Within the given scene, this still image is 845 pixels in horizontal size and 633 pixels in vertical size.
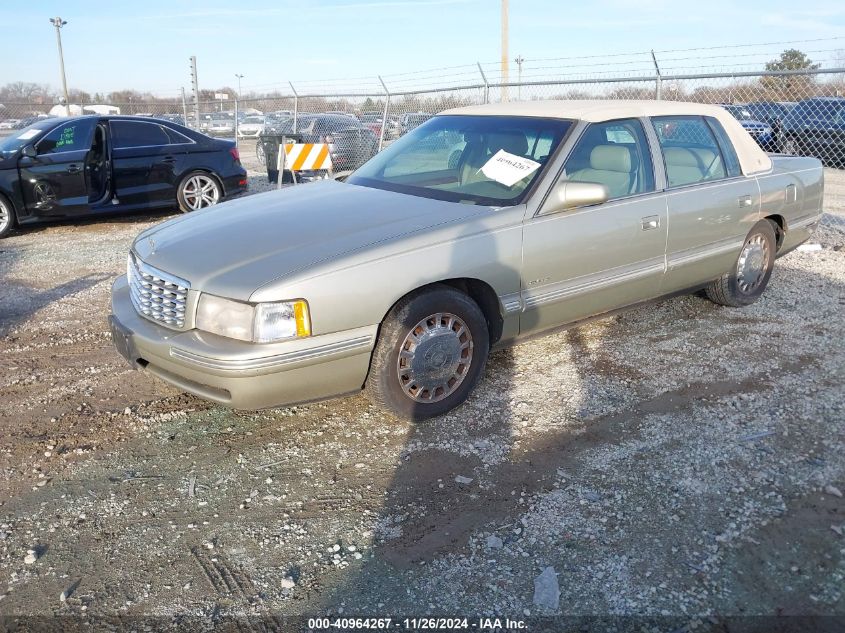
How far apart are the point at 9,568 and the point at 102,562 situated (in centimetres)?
34

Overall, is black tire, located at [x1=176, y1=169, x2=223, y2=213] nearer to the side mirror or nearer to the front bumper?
the front bumper

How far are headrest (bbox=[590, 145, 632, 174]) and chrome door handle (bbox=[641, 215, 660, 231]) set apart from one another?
32 cm

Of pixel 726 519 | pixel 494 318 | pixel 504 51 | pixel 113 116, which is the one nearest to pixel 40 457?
pixel 494 318

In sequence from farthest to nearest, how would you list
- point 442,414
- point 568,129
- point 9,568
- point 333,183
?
point 333,183 < point 568,129 < point 442,414 < point 9,568

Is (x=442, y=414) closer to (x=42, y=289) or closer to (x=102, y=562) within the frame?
(x=102, y=562)

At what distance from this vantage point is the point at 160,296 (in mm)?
3475

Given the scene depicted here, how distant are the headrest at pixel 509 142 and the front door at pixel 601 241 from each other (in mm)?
340

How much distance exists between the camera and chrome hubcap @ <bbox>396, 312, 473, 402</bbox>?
11.7 ft

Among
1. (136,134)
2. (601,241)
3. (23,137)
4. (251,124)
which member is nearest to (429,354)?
(601,241)

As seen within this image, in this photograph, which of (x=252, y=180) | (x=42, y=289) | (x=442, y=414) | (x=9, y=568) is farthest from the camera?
(x=252, y=180)

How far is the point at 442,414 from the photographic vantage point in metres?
3.83

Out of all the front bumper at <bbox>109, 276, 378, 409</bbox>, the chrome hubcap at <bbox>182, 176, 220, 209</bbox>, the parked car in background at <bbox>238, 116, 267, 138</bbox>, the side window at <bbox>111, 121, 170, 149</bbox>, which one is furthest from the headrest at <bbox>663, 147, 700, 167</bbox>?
the parked car in background at <bbox>238, 116, 267, 138</bbox>

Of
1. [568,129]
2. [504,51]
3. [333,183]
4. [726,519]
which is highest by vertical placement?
[504,51]

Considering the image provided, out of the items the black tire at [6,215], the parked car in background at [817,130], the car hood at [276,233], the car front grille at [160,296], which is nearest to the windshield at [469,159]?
the car hood at [276,233]
